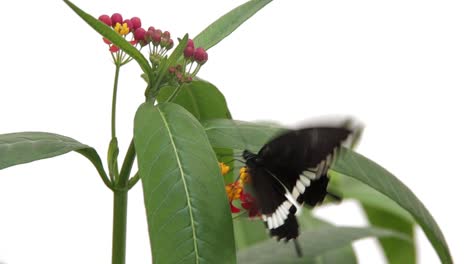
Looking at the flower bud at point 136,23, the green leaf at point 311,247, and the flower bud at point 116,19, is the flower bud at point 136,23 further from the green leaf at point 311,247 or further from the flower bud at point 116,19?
the green leaf at point 311,247

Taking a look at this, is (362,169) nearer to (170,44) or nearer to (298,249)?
(170,44)

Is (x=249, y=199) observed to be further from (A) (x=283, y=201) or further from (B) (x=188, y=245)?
(B) (x=188, y=245)

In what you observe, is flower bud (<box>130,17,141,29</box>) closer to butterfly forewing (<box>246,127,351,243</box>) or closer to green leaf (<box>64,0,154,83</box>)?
green leaf (<box>64,0,154,83</box>)

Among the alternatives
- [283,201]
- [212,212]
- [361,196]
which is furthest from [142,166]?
[361,196]

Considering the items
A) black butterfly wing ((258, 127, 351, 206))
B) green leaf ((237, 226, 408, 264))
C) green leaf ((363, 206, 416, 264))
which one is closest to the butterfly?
black butterfly wing ((258, 127, 351, 206))

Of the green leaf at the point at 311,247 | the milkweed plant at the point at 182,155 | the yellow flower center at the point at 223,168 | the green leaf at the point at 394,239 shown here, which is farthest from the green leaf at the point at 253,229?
the yellow flower center at the point at 223,168
